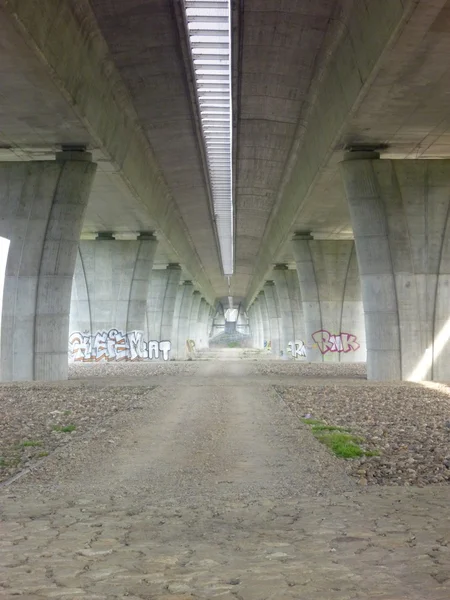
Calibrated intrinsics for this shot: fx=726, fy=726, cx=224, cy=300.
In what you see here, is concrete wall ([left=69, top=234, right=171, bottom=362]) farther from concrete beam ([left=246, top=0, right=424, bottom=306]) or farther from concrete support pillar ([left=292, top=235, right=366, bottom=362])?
concrete beam ([left=246, top=0, right=424, bottom=306])

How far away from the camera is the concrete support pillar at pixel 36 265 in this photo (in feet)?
84.4

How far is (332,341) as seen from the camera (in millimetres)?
46844

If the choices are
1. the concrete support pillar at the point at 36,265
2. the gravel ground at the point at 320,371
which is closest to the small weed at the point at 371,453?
the concrete support pillar at the point at 36,265

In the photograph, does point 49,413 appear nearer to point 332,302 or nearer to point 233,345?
point 332,302

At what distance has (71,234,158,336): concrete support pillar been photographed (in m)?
44.9

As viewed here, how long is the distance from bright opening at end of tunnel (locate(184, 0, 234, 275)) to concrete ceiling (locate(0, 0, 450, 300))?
349 millimetres

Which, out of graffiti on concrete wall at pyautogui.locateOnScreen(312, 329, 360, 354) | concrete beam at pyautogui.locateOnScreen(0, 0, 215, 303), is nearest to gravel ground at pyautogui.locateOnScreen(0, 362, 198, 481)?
concrete beam at pyautogui.locateOnScreen(0, 0, 215, 303)

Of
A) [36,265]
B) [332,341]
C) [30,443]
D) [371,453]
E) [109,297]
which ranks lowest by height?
[371,453]

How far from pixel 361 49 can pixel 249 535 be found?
43.1 feet

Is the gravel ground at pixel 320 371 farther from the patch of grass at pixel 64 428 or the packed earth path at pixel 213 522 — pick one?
the packed earth path at pixel 213 522

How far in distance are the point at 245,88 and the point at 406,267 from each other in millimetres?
8643

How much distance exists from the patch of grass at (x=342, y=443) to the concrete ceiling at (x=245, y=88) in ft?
26.1

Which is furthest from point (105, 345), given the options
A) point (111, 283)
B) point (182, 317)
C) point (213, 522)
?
point (213, 522)

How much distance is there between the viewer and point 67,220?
84.5 feet
